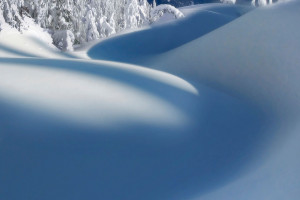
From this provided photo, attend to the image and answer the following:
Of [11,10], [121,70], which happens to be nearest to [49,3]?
[11,10]

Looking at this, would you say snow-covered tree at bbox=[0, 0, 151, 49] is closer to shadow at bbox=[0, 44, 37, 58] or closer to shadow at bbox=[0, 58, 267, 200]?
shadow at bbox=[0, 44, 37, 58]

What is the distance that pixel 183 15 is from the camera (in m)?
14.0

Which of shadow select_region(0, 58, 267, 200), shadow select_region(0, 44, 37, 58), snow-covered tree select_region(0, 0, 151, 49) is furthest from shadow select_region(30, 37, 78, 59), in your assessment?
shadow select_region(0, 58, 267, 200)

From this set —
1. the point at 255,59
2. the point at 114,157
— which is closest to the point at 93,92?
the point at 114,157

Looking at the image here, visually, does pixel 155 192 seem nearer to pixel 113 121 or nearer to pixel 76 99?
pixel 113 121

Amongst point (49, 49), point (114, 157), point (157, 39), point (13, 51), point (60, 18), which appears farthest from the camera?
point (60, 18)

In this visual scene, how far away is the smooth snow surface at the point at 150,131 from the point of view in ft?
10.1

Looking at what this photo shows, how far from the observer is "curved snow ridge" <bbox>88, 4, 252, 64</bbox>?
35.0ft

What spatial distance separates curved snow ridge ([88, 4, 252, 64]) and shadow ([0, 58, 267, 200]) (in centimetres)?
575

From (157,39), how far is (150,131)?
8411 millimetres

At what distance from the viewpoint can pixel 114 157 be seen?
133 inches

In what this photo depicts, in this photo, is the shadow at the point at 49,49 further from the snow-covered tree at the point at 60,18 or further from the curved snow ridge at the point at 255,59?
the curved snow ridge at the point at 255,59

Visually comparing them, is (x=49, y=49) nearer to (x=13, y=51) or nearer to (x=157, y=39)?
(x=13, y=51)

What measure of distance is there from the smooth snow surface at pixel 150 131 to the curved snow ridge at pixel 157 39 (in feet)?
13.8
